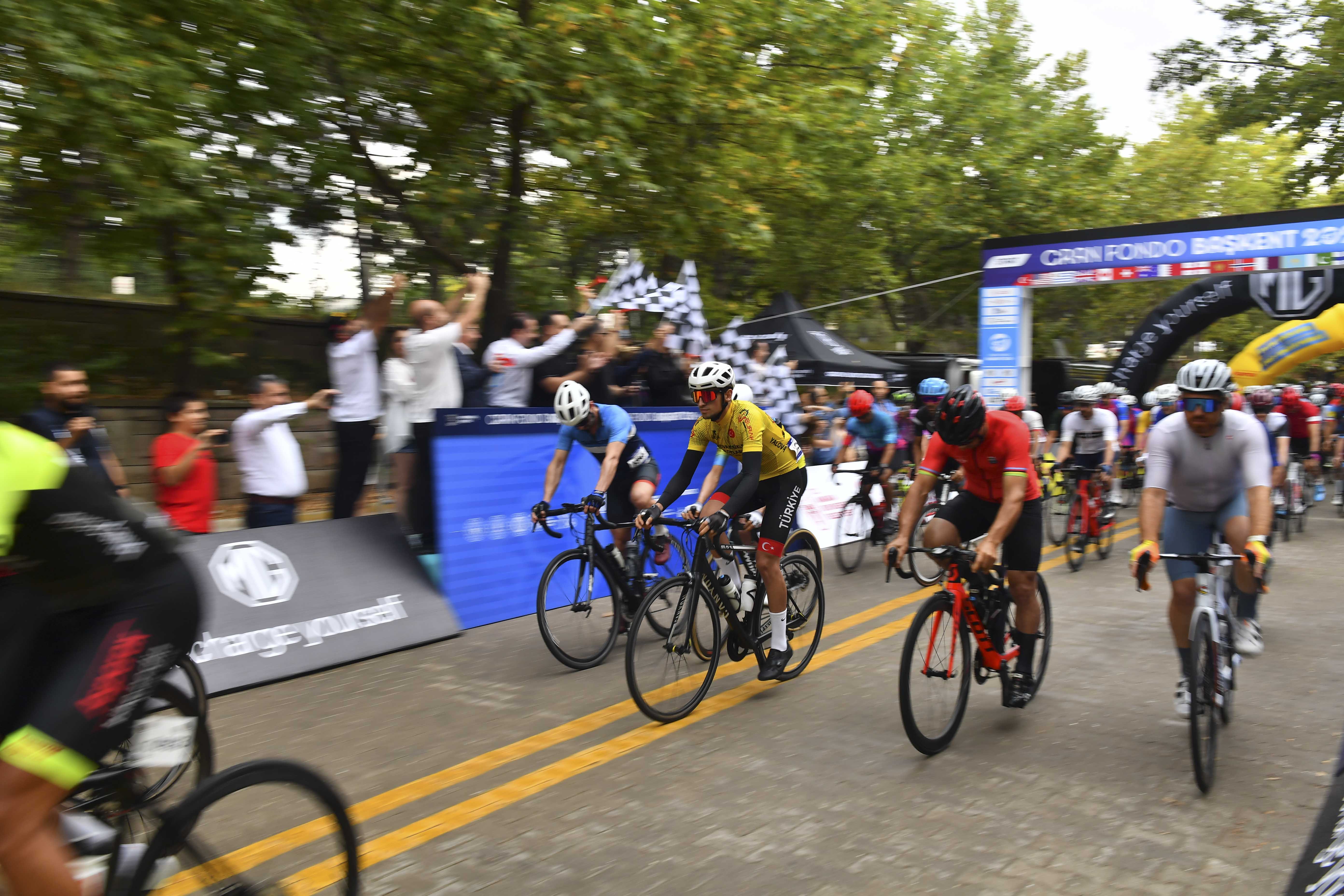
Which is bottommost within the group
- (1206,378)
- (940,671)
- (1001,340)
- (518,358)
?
(940,671)

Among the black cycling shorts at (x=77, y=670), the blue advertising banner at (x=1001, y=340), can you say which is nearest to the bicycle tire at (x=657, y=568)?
the black cycling shorts at (x=77, y=670)

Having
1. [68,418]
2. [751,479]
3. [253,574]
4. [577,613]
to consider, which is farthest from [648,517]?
[68,418]

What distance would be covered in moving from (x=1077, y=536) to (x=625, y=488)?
6.14 metres

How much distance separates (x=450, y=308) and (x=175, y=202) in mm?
2464

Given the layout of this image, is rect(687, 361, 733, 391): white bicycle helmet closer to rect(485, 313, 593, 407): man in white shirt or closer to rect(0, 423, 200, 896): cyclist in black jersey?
rect(485, 313, 593, 407): man in white shirt

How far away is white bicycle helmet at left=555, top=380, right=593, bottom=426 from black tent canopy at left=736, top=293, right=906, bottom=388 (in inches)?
344

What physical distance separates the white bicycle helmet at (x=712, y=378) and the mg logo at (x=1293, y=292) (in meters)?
16.8

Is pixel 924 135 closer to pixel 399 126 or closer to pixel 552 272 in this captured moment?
pixel 552 272

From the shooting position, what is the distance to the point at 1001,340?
70.2 feet

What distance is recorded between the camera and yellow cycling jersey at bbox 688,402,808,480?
21.3 ft

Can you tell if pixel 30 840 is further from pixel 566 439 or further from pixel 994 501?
pixel 566 439

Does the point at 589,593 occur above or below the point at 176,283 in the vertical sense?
below

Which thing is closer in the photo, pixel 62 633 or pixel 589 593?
pixel 62 633

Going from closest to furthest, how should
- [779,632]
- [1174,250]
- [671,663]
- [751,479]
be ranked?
[671,663] < [751,479] < [779,632] < [1174,250]
